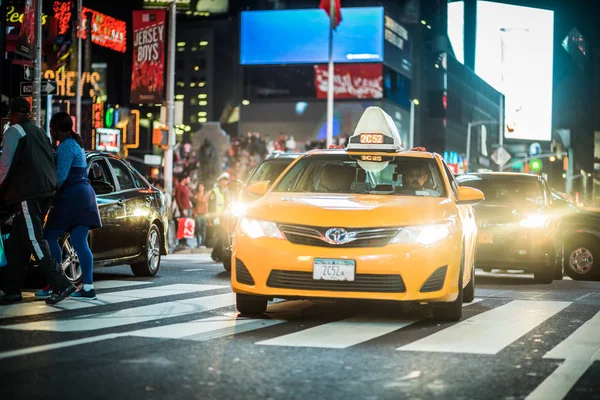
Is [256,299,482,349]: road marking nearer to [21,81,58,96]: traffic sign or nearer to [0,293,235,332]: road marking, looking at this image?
[0,293,235,332]: road marking

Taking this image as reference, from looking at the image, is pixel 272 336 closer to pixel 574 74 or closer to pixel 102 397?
pixel 102 397

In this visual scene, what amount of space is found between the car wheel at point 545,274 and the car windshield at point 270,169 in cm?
387

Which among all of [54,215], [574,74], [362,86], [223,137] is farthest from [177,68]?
[54,215]

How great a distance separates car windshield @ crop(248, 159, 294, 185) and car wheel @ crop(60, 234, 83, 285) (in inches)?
142

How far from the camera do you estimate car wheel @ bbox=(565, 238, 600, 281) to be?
17.1 m

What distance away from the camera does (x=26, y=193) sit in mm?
10055

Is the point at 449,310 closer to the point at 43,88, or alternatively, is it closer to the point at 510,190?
the point at 510,190

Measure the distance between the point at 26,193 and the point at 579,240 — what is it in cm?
1000

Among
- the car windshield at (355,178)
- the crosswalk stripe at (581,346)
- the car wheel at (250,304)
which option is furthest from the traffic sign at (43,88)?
the crosswalk stripe at (581,346)

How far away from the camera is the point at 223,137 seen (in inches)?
4001

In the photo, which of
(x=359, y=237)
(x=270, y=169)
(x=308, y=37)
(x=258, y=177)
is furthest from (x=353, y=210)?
(x=308, y=37)

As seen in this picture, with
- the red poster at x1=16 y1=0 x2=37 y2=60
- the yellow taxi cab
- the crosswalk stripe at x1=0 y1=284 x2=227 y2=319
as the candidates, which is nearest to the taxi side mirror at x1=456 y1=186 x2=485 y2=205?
the yellow taxi cab

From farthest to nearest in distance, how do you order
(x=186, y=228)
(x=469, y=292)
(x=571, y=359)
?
(x=186, y=228), (x=469, y=292), (x=571, y=359)

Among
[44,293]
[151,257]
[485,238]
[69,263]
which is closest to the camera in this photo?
[44,293]
